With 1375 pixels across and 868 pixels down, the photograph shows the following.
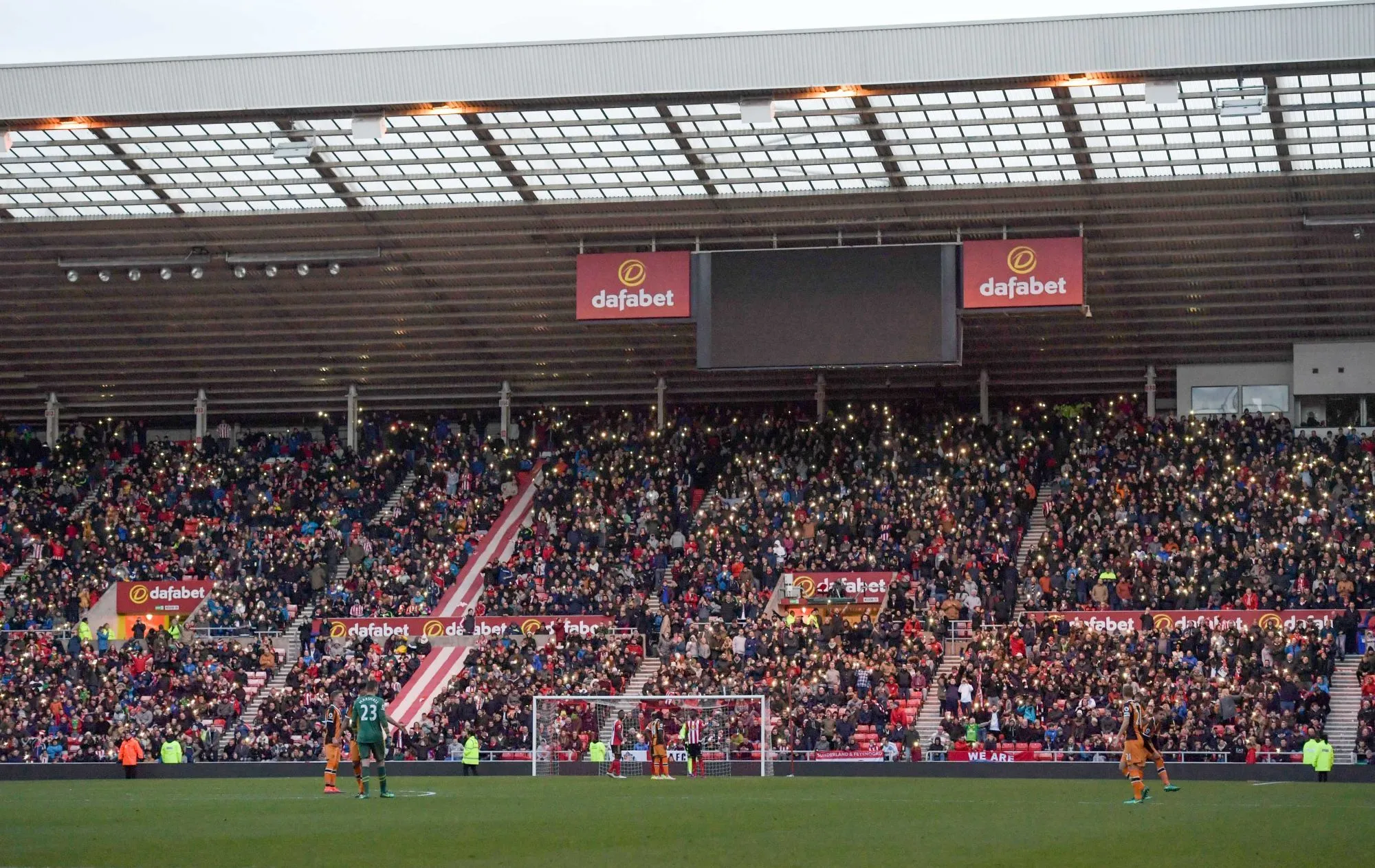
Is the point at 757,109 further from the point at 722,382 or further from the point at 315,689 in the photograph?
the point at 315,689

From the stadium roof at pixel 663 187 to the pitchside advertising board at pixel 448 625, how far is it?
364 inches

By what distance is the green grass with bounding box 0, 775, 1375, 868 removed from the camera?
16.1m

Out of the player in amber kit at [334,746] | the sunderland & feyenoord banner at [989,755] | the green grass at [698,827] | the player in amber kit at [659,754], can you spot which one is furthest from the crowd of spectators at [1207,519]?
the player in amber kit at [334,746]

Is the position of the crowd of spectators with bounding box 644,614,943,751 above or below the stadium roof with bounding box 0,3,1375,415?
below

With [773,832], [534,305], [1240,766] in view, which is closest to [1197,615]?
[1240,766]

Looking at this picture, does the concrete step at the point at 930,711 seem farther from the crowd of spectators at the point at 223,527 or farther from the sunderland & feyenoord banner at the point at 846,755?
the crowd of spectators at the point at 223,527

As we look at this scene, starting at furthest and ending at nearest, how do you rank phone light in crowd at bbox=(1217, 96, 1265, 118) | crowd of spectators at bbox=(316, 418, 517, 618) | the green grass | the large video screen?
crowd of spectators at bbox=(316, 418, 517, 618), the large video screen, phone light in crowd at bbox=(1217, 96, 1265, 118), the green grass

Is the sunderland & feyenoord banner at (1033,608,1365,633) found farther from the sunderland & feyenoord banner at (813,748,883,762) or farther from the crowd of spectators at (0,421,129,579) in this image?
the crowd of spectators at (0,421,129,579)

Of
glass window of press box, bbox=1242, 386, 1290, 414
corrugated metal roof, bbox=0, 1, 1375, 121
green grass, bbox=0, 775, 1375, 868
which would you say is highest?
corrugated metal roof, bbox=0, 1, 1375, 121

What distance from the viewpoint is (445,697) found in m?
44.2

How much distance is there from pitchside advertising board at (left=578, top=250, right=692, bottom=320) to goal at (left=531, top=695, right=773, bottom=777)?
1088cm

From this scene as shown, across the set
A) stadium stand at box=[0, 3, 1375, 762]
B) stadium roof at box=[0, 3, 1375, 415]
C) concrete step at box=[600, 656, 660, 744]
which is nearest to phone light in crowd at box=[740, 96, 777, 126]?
stadium stand at box=[0, 3, 1375, 762]

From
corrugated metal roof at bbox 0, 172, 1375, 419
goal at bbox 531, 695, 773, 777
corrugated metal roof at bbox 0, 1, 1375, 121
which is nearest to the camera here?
corrugated metal roof at bbox 0, 1, 1375, 121

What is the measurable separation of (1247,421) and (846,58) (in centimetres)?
1808
